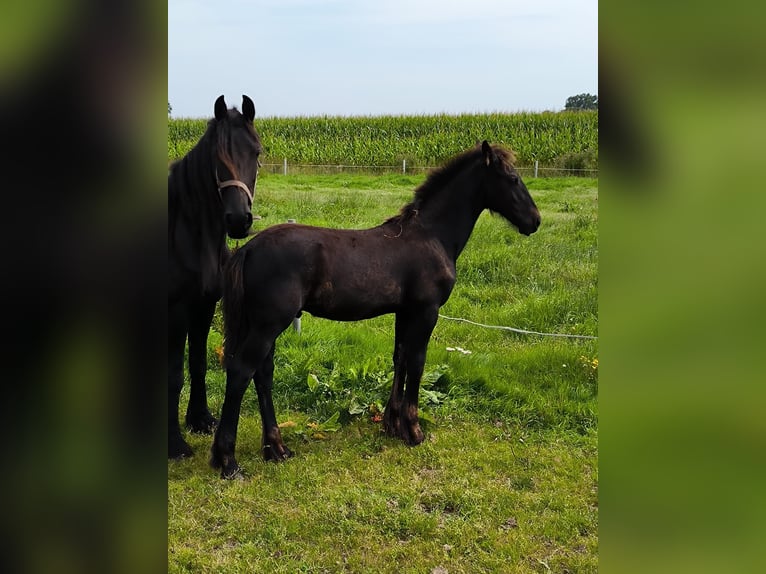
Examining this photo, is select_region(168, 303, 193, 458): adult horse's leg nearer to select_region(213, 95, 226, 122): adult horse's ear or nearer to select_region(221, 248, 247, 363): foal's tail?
select_region(221, 248, 247, 363): foal's tail

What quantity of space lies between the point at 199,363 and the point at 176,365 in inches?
21.2

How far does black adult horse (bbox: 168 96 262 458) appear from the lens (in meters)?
3.56

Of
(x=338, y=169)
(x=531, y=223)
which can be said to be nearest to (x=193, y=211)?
(x=531, y=223)

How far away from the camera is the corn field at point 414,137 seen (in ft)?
74.0

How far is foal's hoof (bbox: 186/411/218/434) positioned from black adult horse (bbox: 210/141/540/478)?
644mm

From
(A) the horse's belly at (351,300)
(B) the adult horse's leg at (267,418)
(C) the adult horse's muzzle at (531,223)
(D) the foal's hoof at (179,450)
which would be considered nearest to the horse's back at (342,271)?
(A) the horse's belly at (351,300)

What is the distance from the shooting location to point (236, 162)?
3.56 m

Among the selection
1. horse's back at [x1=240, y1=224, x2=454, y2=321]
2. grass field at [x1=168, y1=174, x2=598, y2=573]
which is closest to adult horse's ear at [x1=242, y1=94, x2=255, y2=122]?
horse's back at [x1=240, y1=224, x2=454, y2=321]

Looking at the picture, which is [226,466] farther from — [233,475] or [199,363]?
[199,363]
